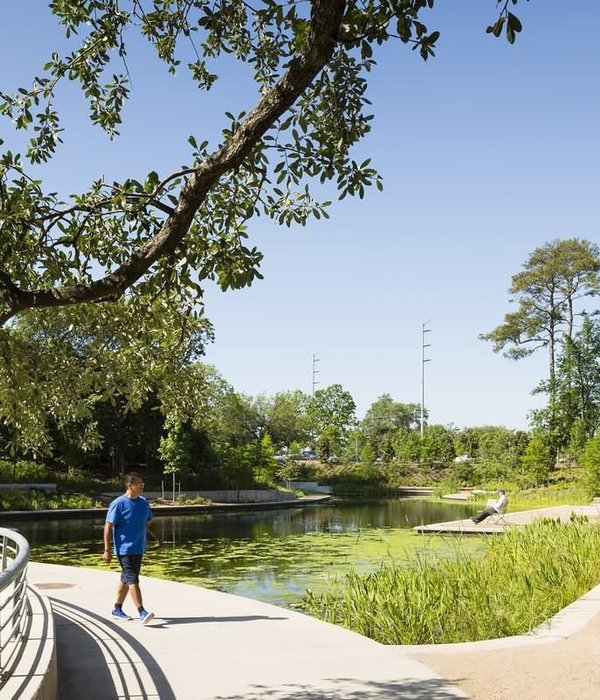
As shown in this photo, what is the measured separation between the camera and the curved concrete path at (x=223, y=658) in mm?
5375

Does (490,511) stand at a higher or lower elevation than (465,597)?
lower

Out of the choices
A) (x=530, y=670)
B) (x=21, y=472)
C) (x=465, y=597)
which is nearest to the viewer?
(x=530, y=670)

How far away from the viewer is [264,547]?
59.8ft

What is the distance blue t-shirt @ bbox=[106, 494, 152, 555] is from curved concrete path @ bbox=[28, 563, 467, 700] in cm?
72

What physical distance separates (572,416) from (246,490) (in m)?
21.9

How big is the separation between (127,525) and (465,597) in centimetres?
354

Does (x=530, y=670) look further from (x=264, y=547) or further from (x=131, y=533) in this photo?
(x=264, y=547)

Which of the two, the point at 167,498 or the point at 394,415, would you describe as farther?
the point at 394,415

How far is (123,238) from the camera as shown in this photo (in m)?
6.79

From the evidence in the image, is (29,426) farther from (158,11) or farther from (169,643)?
(158,11)

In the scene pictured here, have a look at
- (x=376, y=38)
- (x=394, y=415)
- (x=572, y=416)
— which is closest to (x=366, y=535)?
(x=376, y=38)

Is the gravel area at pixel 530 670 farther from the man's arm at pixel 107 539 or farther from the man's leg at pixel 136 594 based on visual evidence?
the man's arm at pixel 107 539

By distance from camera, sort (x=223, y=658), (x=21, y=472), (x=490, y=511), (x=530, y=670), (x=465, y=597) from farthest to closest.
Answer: (x=21, y=472), (x=490, y=511), (x=465, y=597), (x=223, y=658), (x=530, y=670)

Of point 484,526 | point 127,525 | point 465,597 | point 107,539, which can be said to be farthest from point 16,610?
point 484,526
